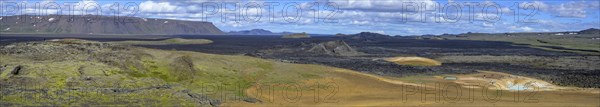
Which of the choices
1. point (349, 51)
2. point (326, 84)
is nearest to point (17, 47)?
point (326, 84)

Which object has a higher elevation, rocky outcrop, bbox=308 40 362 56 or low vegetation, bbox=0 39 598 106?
low vegetation, bbox=0 39 598 106

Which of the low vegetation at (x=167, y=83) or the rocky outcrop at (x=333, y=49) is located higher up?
the low vegetation at (x=167, y=83)

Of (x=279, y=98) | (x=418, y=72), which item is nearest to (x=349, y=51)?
(x=418, y=72)

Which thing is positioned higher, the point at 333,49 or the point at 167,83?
the point at 167,83

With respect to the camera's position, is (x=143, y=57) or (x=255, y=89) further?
(x=143, y=57)

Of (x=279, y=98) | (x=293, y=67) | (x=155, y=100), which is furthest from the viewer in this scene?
(x=293, y=67)

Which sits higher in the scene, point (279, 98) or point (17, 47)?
point (17, 47)

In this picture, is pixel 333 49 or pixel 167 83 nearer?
pixel 167 83

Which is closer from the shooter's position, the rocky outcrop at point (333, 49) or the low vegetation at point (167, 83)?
the low vegetation at point (167, 83)

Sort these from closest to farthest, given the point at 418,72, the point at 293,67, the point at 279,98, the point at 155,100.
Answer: the point at 155,100 < the point at 279,98 < the point at 293,67 < the point at 418,72

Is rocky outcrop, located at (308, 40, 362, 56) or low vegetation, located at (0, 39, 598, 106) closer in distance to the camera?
low vegetation, located at (0, 39, 598, 106)

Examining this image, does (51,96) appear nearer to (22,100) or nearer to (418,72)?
(22,100)
